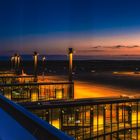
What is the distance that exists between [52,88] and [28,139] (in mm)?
27418

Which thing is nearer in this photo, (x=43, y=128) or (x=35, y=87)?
(x=43, y=128)

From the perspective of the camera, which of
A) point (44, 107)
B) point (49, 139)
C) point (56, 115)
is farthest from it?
point (56, 115)

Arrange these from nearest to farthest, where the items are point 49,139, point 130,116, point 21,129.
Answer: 1. point 49,139
2. point 21,129
3. point 130,116

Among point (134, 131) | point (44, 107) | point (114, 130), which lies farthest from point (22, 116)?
point (134, 131)

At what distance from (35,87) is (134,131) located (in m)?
14.7

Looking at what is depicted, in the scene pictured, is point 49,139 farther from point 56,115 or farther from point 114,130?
point 114,130

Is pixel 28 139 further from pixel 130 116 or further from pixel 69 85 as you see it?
pixel 69 85

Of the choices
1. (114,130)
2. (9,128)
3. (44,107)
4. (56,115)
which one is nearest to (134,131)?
(114,130)

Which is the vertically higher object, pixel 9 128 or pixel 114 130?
pixel 9 128

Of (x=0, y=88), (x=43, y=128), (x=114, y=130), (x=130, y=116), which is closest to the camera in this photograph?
(x=43, y=128)

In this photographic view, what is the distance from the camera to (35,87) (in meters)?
27.7

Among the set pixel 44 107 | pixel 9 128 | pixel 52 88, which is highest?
pixel 9 128

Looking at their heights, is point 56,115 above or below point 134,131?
above

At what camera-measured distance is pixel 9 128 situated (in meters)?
3.27
